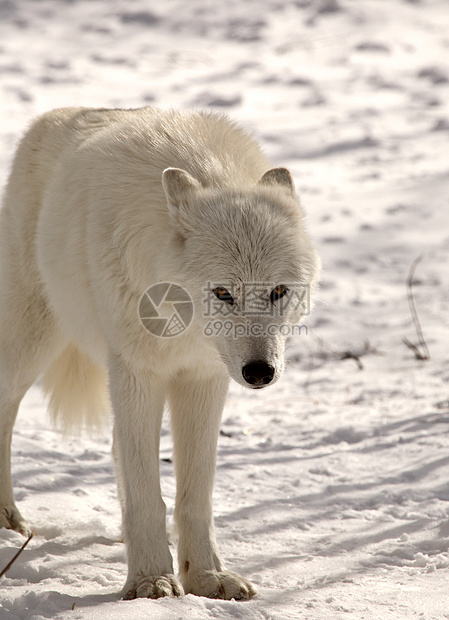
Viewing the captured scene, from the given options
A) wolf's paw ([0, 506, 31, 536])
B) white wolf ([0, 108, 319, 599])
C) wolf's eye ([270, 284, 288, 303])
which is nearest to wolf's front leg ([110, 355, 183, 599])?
white wolf ([0, 108, 319, 599])

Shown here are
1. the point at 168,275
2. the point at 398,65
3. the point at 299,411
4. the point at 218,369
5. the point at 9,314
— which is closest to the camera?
the point at 168,275

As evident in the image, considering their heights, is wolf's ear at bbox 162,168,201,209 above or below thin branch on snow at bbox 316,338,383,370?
above

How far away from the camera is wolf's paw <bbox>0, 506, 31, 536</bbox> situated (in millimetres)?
3580

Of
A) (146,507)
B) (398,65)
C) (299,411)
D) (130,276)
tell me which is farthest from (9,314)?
(398,65)

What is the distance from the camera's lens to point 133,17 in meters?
11.5

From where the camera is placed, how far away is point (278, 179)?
3084 millimetres

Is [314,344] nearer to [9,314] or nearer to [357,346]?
[357,346]

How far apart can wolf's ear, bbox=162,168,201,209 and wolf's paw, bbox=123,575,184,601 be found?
1391 mm

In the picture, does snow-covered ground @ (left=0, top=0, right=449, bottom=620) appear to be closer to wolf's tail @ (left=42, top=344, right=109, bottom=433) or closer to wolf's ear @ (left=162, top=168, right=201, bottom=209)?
wolf's tail @ (left=42, top=344, right=109, bottom=433)

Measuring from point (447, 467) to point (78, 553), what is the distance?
6.68 feet

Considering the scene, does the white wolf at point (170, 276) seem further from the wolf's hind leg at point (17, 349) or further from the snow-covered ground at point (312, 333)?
the snow-covered ground at point (312, 333)

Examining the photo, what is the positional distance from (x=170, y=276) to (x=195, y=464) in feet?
2.85

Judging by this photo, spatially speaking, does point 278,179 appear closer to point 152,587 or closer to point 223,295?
point 223,295

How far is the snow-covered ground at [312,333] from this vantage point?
10.3ft
